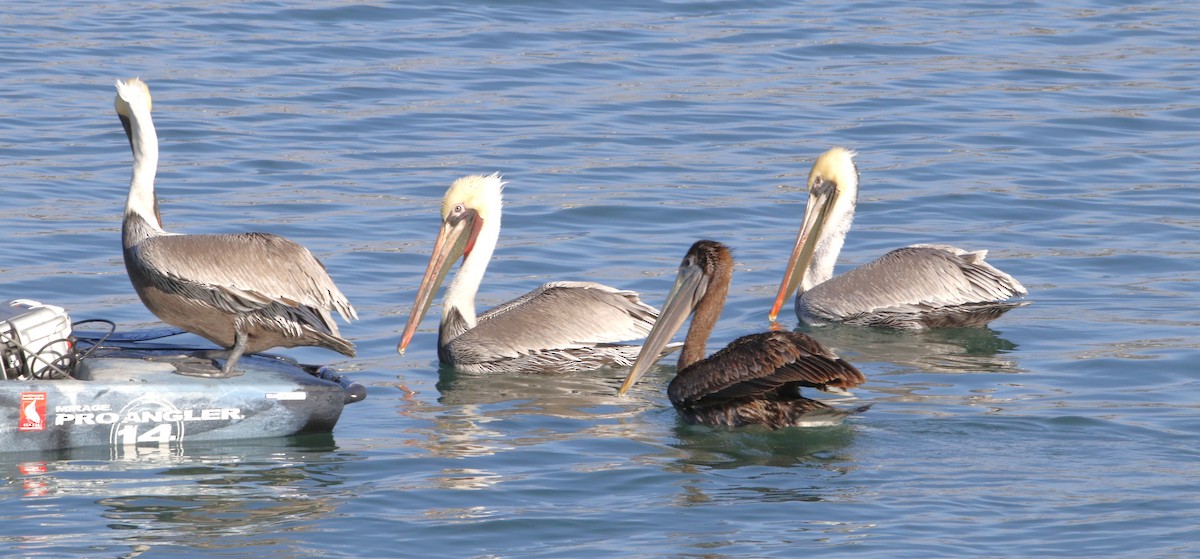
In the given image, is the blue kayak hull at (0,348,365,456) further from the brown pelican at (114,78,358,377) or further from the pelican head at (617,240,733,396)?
the pelican head at (617,240,733,396)

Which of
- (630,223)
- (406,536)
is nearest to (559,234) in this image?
(630,223)

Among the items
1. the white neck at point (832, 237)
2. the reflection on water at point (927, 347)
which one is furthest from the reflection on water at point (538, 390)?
the white neck at point (832, 237)

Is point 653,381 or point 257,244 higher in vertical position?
point 257,244

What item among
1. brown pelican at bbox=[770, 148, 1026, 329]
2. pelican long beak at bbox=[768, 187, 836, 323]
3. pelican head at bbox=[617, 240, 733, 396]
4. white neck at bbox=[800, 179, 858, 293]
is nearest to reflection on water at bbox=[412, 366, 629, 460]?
pelican head at bbox=[617, 240, 733, 396]

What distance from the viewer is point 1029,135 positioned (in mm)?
13039

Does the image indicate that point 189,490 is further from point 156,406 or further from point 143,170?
point 143,170

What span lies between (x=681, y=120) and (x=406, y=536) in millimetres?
7769

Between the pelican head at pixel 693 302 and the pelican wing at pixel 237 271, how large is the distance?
4.14 ft

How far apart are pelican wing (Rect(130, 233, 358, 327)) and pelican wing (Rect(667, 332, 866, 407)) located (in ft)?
4.75

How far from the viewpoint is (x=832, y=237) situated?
988cm

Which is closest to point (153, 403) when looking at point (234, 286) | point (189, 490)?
point (189, 490)

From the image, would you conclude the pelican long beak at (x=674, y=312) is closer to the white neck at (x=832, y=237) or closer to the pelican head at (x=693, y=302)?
the pelican head at (x=693, y=302)

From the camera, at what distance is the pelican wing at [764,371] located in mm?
6648

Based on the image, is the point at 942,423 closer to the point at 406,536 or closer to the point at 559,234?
the point at 406,536
